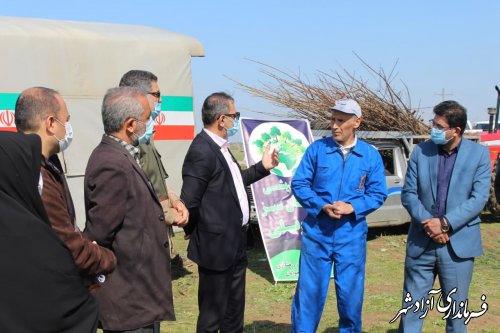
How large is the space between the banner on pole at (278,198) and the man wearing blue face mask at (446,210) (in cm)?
303

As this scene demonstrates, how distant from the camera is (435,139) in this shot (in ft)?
14.3

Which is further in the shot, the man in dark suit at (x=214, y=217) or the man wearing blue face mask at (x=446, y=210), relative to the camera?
the man wearing blue face mask at (x=446, y=210)

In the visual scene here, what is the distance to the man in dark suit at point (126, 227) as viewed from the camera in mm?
2996

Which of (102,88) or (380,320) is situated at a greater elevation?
(102,88)

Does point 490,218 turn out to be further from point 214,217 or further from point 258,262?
point 214,217

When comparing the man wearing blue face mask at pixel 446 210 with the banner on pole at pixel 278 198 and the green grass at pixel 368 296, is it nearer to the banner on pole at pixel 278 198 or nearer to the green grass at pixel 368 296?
the green grass at pixel 368 296

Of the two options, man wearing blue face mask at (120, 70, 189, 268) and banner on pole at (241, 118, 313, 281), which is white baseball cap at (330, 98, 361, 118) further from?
banner on pole at (241, 118, 313, 281)

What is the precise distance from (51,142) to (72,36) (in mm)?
5784

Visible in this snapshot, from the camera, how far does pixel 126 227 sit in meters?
3.05

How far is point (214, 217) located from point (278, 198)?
3.53m

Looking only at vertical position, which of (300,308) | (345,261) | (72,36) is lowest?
(300,308)

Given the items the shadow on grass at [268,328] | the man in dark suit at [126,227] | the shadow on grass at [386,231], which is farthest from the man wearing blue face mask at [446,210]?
the shadow on grass at [386,231]

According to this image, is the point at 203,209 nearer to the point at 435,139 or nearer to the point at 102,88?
the point at 435,139

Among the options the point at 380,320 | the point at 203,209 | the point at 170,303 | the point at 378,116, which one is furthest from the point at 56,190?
the point at 378,116
